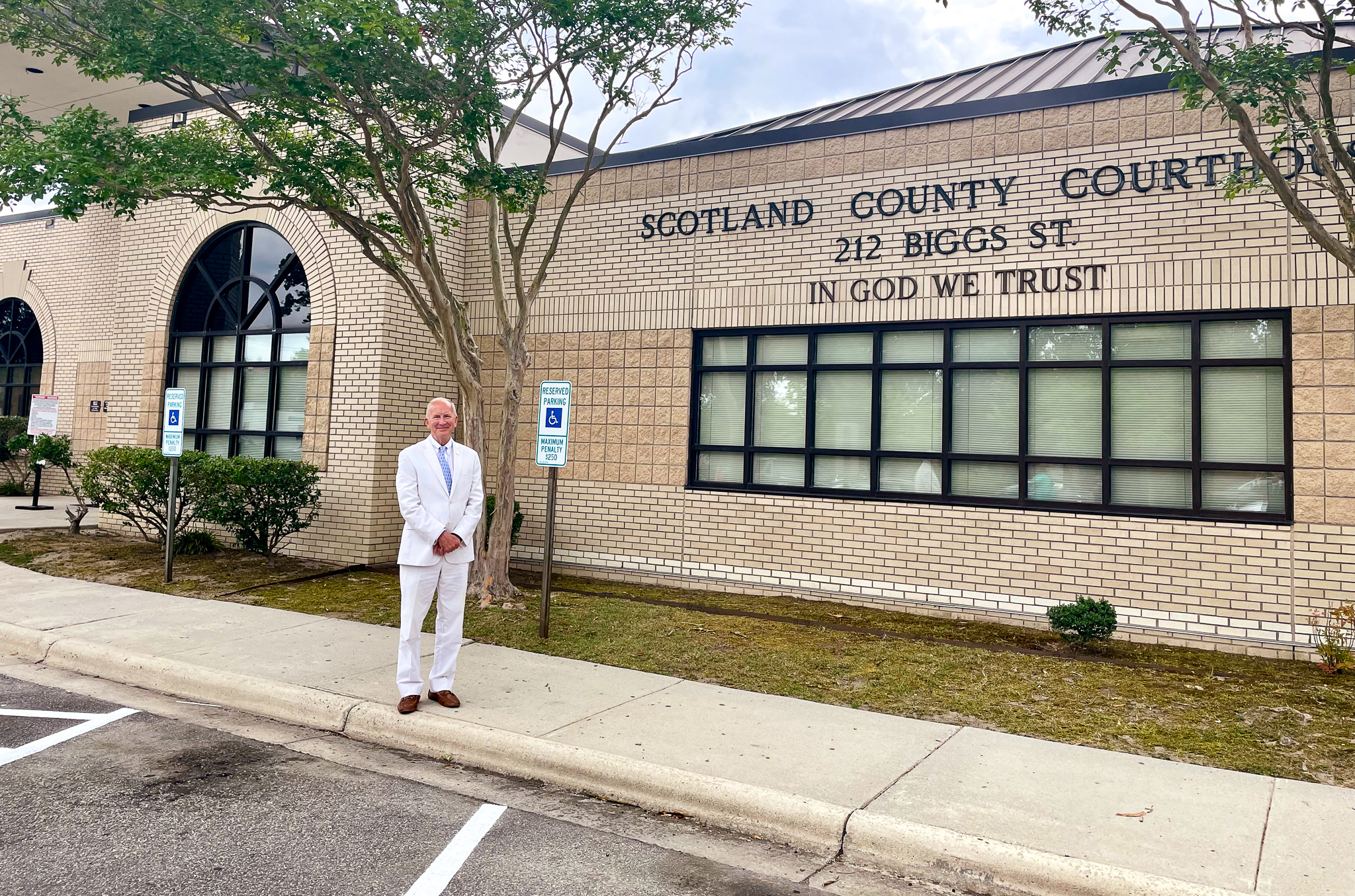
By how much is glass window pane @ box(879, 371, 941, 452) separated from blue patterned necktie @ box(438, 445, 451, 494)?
568 centimetres

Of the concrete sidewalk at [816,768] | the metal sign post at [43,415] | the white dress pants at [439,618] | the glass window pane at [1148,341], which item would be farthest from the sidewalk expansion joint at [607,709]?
the metal sign post at [43,415]

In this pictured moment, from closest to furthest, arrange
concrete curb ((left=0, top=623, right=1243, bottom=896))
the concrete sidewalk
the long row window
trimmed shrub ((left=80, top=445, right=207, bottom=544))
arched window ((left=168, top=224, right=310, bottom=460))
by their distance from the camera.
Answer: concrete curb ((left=0, top=623, right=1243, bottom=896)), the concrete sidewalk, the long row window, trimmed shrub ((left=80, top=445, right=207, bottom=544)), arched window ((left=168, top=224, right=310, bottom=460))

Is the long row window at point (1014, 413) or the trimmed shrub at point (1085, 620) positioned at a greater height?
the long row window at point (1014, 413)

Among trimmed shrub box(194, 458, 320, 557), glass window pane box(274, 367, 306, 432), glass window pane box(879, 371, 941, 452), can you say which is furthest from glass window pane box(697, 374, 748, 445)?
glass window pane box(274, 367, 306, 432)

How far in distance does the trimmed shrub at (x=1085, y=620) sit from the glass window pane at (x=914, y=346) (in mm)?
3040

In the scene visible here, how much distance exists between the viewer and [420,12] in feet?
28.9

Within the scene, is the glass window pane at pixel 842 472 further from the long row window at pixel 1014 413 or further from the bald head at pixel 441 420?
the bald head at pixel 441 420

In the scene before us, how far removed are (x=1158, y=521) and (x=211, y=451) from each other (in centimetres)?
1262

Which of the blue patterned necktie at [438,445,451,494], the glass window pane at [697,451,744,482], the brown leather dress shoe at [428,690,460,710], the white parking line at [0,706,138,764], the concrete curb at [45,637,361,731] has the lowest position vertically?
the white parking line at [0,706,138,764]

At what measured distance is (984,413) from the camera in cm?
988

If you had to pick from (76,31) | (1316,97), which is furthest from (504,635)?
(1316,97)

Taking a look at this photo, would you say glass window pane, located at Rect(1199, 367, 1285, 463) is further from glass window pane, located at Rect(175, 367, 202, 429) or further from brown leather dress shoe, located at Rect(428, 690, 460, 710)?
glass window pane, located at Rect(175, 367, 202, 429)

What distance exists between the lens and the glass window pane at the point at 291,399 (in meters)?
13.0

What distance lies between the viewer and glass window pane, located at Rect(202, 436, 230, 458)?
1365 centimetres
